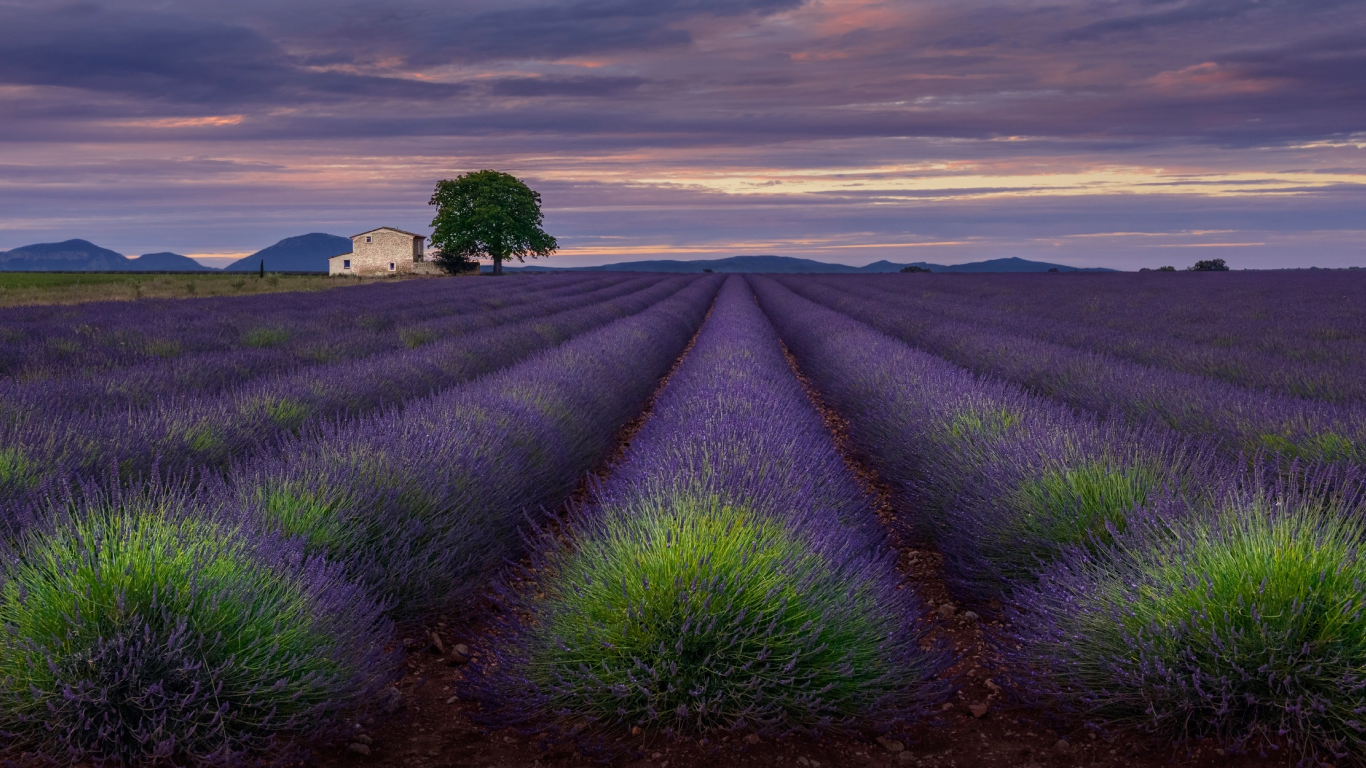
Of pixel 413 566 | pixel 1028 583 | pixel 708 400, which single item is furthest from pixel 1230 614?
pixel 708 400

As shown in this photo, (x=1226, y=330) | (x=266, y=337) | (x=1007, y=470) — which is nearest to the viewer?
(x=1007, y=470)

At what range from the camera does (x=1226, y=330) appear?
13.1 m

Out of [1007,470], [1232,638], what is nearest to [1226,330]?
[1007,470]

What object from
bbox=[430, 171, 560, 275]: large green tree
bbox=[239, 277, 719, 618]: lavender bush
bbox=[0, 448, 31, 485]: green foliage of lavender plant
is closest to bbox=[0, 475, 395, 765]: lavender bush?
bbox=[239, 277, 719, 618]: lavender bush

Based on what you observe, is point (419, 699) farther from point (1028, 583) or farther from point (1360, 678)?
point (1360, 678)

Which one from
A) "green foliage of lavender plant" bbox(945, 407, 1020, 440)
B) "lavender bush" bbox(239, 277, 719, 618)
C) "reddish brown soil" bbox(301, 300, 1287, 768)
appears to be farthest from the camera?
"green foliage of lavender plant" bbox(945, 407, 1020, 440)

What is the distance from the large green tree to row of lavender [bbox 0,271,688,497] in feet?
143

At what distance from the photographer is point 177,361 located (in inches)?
302

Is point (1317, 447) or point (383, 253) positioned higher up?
point (383, 253)

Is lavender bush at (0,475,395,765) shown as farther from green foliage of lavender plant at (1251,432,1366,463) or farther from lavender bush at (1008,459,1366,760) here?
green foliage of lavender plant at (1251,432,1366,463)

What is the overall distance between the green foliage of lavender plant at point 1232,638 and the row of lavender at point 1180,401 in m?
2.02

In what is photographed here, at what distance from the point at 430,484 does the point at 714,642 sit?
5.66ft

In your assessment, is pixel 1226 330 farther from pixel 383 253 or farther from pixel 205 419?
pixel 383 253

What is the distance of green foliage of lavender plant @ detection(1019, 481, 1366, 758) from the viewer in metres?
2.20
